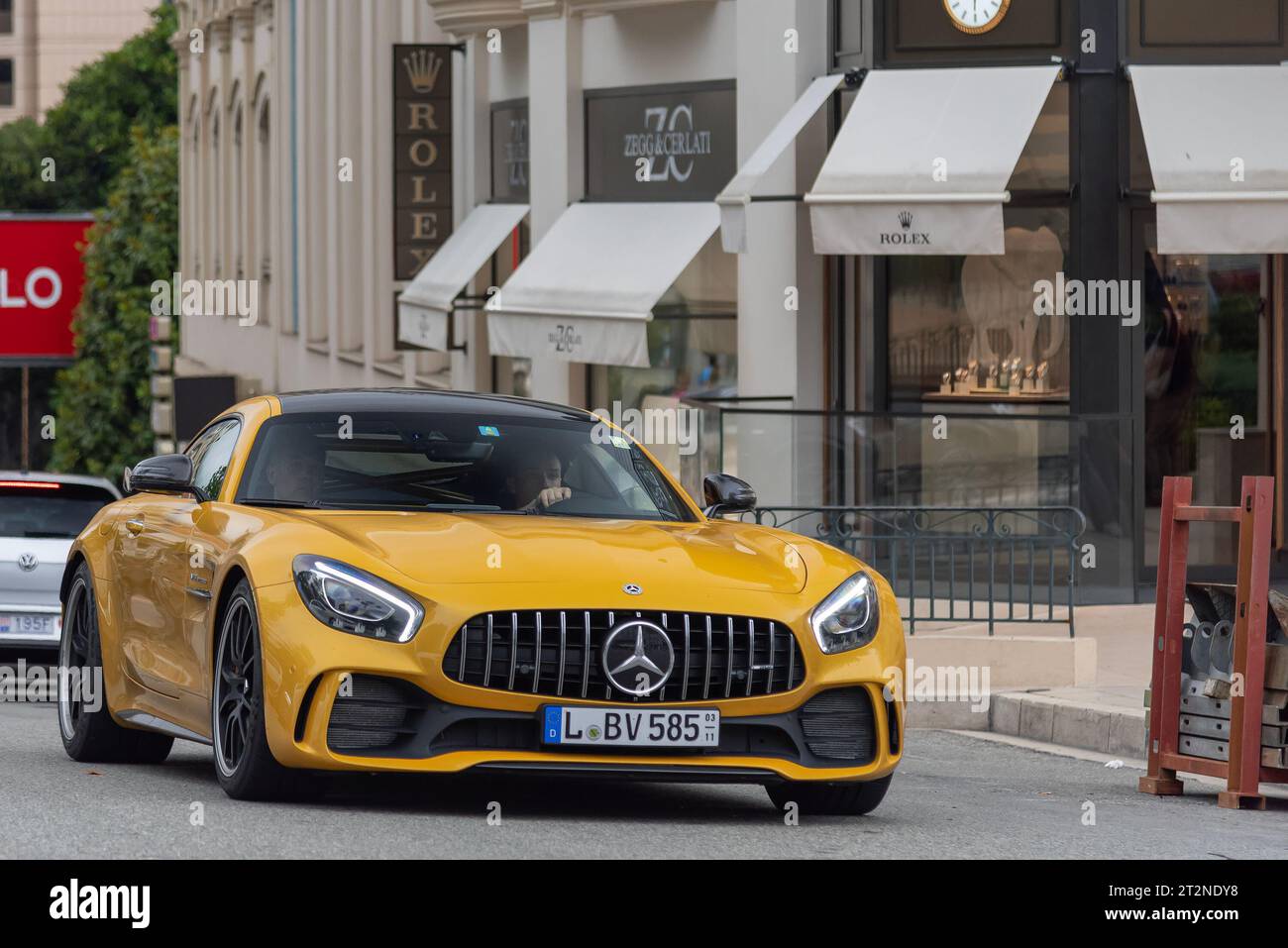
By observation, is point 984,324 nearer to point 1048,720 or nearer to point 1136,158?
point 1136,158

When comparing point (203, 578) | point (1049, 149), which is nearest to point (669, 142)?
point (1049, 149)

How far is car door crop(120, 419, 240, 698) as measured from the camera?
862 cm

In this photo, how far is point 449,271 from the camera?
86.6 feet

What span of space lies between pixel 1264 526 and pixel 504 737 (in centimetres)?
335

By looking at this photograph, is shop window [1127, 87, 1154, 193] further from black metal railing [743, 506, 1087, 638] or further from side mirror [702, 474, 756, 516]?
side mirror [702, 474, 756, 516]

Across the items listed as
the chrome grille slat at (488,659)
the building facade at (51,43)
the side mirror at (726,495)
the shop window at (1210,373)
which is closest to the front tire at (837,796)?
the chrome grille slat at (488,659)

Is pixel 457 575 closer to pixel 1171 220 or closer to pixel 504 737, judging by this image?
pixel 504 737

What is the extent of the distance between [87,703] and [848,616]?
11.4 feet

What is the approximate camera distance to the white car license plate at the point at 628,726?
753 cm

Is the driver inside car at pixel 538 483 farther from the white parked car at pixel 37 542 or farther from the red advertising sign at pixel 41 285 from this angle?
the red advertising sign at pixel 41 285

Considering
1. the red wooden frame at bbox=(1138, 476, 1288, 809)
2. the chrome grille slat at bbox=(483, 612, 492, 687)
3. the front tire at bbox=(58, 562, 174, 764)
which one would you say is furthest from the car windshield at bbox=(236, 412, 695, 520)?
the red wooden frame at bbox=(1138, 476, 1288, 809)

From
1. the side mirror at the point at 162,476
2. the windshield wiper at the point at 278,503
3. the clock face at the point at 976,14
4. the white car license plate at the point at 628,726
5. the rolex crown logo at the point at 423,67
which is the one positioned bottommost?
the white car license plate at the point at 628,726

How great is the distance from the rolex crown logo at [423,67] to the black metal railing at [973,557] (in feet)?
45.7
